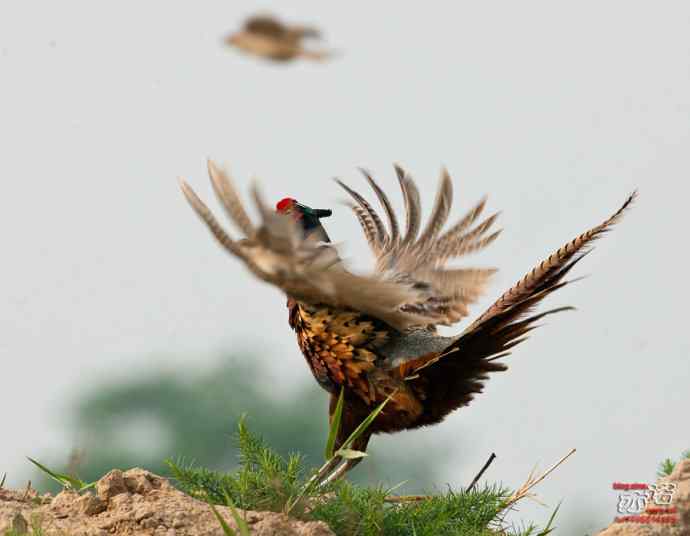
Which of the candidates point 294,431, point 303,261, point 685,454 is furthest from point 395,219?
point 294,431

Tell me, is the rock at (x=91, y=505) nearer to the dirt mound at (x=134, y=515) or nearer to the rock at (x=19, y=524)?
the dirt mound at (x=134, y=515)

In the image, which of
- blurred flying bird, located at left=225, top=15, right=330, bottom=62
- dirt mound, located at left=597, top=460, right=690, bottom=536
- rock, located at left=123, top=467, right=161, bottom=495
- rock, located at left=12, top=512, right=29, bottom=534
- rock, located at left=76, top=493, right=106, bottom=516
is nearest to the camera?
blurred flying bird, located at left=225, top=15, right=330, bottom=62

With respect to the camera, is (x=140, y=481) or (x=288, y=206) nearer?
(x=140, y=481)

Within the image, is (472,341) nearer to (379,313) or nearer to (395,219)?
(379,313)

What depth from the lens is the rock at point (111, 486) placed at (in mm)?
4824

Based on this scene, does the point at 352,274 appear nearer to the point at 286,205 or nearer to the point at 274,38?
the point at 286,205

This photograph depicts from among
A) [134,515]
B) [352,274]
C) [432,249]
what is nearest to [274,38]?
[352,274]

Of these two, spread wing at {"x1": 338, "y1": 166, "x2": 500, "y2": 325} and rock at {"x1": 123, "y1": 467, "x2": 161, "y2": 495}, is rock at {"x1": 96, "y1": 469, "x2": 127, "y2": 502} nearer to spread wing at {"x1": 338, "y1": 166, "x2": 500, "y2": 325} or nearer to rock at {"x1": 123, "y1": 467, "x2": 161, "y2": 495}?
rock at {"x1": 123, "y1": 467, "x2": 161, "y2": 495}

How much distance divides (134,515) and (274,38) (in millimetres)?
2861

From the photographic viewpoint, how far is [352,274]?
4684mm

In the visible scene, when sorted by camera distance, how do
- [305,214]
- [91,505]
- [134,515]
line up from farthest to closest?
1. [305,214]
2. [91,505]
3. [134,515]

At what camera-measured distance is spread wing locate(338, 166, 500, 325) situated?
6.31m

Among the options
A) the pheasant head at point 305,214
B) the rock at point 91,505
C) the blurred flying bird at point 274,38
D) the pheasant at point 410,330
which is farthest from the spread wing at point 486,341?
the blurred flying bird at point 274,38

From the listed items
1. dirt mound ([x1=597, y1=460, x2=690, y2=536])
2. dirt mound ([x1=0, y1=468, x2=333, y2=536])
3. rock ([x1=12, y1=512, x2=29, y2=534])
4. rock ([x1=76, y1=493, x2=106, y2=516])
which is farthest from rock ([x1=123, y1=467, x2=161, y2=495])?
dirt mound ([x1=597, y1=460, x2=690, y2=536])
